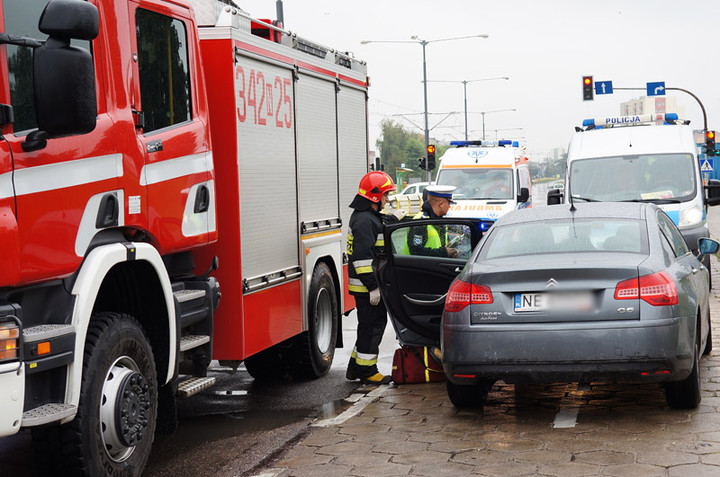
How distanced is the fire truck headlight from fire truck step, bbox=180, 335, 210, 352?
9.44 m

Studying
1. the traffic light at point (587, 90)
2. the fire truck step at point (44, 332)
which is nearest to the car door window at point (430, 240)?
the fire truck step at point (44, 332)

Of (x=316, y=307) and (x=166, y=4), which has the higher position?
(x=166, y=4)

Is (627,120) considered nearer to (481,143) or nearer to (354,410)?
(481,143)

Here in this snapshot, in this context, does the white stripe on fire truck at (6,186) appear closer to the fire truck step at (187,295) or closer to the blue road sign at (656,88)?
the fire truck step at (187,295)

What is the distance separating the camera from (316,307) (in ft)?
29.3

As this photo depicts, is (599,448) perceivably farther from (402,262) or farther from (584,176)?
(584,176)

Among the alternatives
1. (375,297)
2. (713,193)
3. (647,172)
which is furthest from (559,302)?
(713,193)

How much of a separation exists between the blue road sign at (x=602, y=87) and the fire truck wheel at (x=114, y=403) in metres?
34.7

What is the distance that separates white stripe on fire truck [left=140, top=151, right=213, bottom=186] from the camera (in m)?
5.70

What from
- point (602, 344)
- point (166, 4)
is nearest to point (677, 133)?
point (602, 344)

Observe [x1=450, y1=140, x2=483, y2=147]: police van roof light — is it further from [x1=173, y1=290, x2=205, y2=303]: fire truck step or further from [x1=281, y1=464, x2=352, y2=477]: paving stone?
[x1=281, y1=464, x2=352, y2=477]: paving stone

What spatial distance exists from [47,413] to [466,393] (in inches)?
135

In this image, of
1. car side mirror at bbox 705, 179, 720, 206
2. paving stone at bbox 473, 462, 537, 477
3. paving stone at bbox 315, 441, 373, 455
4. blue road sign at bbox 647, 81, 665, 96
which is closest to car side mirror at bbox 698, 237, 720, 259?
paving stone at bbox 473, 462, 537, 477

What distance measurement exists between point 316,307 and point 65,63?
16.3 ft
